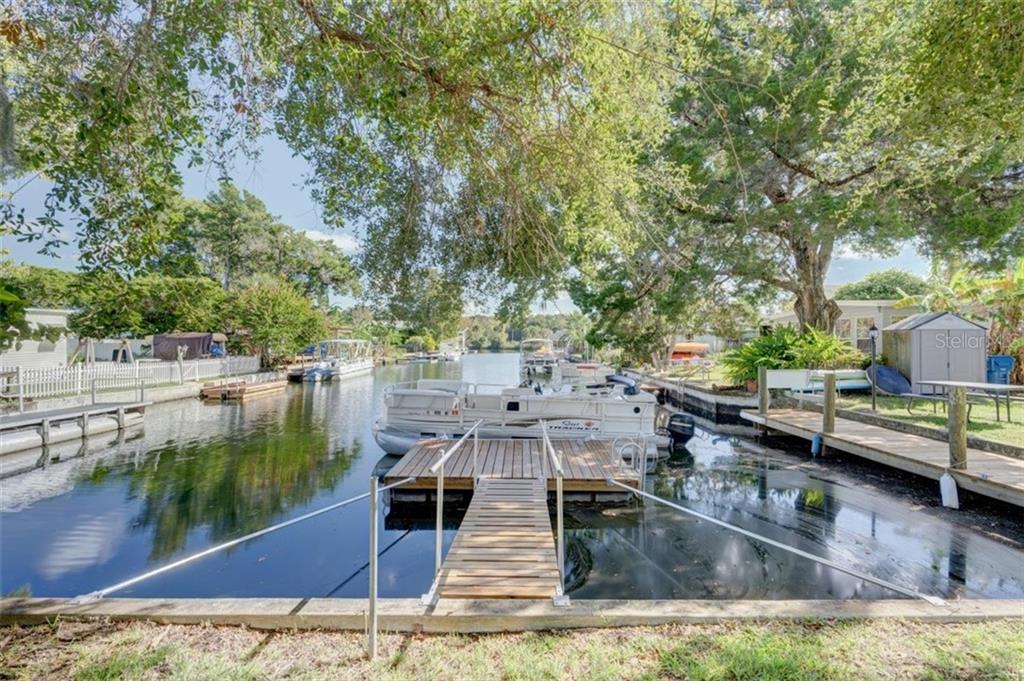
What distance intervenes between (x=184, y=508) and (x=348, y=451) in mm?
4366

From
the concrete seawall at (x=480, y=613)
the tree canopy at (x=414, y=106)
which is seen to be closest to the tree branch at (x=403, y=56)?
the tree canopy at (x=414, y=106)

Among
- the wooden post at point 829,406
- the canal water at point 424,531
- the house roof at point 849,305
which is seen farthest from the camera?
the house roof at point 849,305

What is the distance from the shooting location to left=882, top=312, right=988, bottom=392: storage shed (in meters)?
10.7

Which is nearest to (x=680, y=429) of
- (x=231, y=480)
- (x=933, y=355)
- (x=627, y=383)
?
(x=627, y=383)

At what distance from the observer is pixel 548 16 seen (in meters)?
3.21

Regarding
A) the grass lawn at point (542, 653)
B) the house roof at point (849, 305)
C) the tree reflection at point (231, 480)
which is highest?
the house roof at point (849, 305)

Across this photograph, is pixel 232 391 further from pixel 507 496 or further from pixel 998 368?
pixel 998 368

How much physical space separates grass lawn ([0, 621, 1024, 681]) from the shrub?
40.1 ft

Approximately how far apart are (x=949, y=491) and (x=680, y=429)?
195 inches

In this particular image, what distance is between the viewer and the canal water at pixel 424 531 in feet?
16.5

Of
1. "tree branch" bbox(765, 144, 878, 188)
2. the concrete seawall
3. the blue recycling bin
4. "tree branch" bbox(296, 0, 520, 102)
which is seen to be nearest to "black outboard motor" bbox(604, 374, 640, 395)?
"tree branch" bbox(765, 144, 878, 188)

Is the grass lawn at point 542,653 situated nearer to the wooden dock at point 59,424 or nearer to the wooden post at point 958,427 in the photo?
the wooden post at point 958,427

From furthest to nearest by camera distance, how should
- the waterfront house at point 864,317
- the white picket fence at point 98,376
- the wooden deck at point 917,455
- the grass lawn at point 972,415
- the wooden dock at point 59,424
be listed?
the waterfront house at point 864,317 < the white picket fence at point 98,376 < the wooden dock at point 59,424 < the grass lawn at point 972,415 < the wooden deck at point 917,455

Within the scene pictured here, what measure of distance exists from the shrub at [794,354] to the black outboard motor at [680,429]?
14.3 ft
